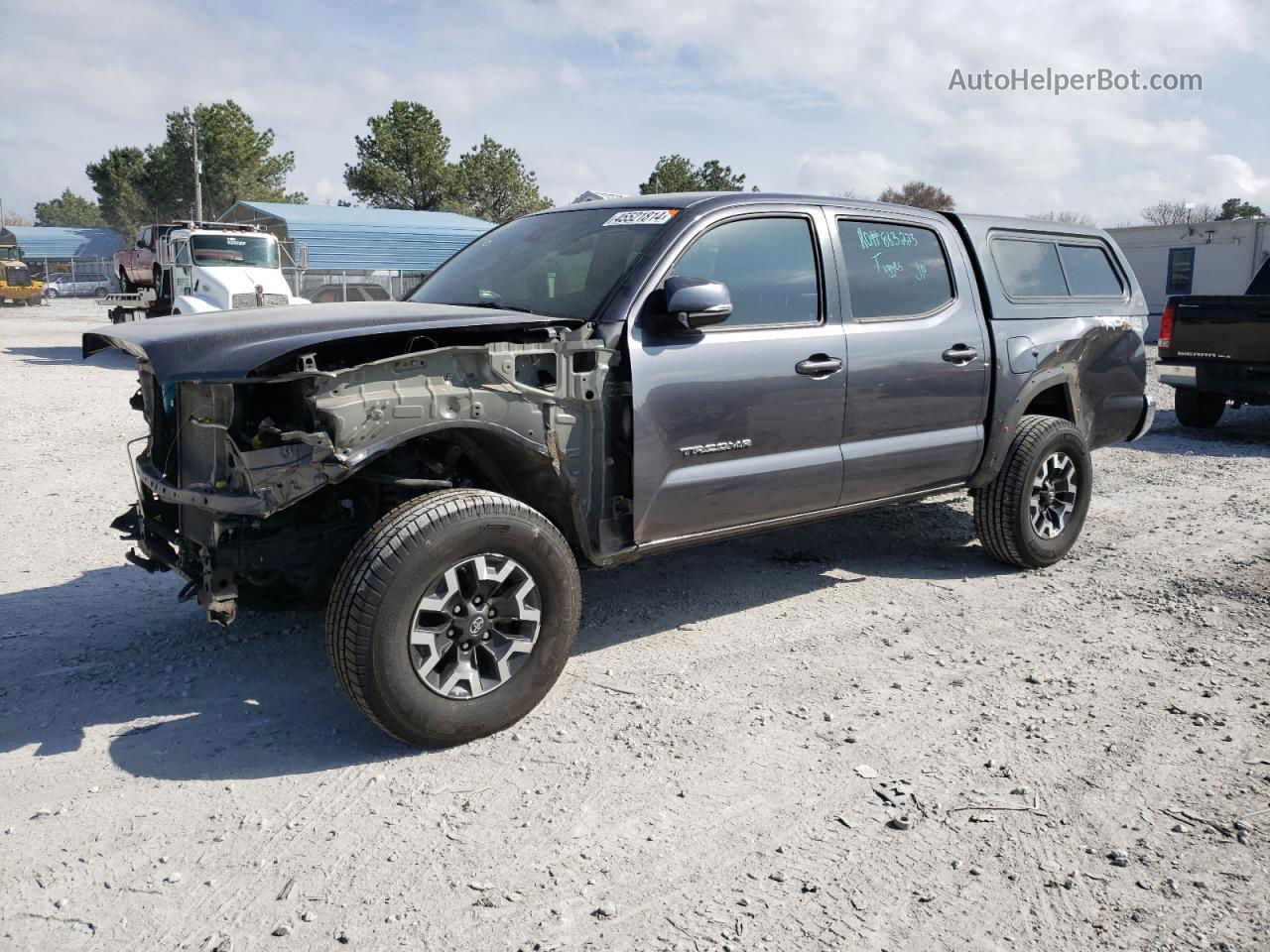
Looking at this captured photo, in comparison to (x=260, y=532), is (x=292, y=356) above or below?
above

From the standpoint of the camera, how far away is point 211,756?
10.9 ft

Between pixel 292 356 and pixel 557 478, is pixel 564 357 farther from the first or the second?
pixel 292 356

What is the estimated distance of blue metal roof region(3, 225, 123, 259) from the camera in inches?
2365

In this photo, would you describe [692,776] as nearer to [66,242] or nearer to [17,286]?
[17,286]

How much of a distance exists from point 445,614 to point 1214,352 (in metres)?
9.44

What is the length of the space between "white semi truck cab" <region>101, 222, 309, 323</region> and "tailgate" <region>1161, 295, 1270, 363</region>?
1307cm

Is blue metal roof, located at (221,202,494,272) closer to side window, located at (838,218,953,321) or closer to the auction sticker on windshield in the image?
side window, located at (838,218,953,321)

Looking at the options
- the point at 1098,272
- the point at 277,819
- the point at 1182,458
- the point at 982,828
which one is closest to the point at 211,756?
the point at 277,819

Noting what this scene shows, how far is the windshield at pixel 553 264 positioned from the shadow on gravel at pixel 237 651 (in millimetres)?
1521

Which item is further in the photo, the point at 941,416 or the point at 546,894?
the point at 941,416

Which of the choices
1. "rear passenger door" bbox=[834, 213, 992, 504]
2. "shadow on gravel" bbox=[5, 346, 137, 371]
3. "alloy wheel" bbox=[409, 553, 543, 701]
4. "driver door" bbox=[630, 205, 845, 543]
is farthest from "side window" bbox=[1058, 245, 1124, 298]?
"shadow on gravel" bbox=[5, 346, 137, 371]

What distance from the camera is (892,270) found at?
4.82 metres

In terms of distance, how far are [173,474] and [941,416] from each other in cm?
348

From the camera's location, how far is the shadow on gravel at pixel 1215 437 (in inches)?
A: 376
